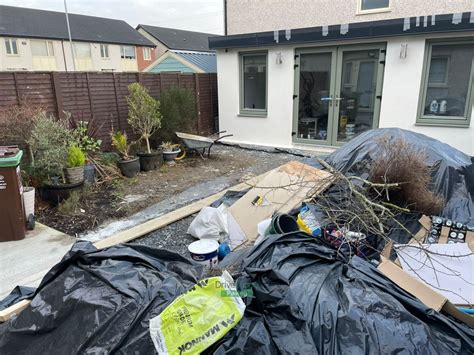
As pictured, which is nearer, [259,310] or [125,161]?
[259,310]

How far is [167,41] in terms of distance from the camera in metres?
31.7

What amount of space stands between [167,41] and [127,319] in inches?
1319

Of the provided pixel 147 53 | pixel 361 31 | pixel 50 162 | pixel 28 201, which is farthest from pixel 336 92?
pixel 147 53

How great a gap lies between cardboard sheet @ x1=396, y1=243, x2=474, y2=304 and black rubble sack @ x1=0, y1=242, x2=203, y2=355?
5.02 feet

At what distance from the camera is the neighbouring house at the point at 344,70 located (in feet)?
20.0

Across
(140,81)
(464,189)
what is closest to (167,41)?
(140,81)

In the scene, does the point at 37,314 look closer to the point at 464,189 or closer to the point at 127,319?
the point at 127,319

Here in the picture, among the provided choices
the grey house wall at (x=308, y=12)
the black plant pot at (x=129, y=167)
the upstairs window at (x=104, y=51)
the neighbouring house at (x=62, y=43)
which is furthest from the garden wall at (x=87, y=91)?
the upstairs window at (x=104, y=51)

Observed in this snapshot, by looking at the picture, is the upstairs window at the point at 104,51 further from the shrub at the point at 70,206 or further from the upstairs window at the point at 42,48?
the shrub at the point at 70,206

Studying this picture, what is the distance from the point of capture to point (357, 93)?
7.03m

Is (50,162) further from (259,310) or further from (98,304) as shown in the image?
(259,310)

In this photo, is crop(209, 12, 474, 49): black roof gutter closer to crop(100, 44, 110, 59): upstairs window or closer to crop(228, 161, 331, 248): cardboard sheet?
crop(228, 161, 331, 248): cardboard sheet

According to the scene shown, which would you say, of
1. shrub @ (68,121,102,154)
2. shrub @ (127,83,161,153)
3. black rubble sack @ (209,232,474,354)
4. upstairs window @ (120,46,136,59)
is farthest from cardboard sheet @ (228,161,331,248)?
upstairs window @ (120,46,136,59)

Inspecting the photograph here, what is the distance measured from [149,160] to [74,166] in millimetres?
1672
